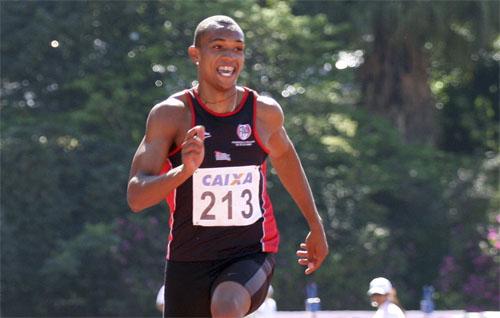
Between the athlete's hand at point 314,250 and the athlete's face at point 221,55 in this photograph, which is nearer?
the athlete's face at point 221,55

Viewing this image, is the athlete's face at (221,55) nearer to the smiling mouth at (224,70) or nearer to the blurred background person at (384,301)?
the smiling mouth at (224,70)

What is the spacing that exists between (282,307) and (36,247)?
449 cm

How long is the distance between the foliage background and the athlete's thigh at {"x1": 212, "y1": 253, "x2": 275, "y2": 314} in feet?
53.6

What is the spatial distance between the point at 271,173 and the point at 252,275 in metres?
16.9

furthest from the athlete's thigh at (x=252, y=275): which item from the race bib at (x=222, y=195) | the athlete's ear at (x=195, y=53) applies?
the athlete's ear at (x=195, y=53)

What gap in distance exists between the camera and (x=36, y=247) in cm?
2267

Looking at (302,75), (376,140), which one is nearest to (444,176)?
(376,140)

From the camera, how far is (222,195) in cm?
554

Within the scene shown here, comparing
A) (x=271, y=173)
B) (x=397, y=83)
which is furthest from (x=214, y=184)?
(x=397, y=83)

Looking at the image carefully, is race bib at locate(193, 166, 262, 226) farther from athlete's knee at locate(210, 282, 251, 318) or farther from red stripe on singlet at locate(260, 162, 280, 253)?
athlete's knee at locate(210, 282, 251, 318)

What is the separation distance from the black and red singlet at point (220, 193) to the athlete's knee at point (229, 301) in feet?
0.64

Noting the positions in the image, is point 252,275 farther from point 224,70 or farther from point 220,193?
point 224,70

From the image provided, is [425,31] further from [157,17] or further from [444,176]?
[157,17]

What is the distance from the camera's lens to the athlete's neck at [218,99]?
5609 mm
